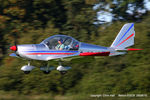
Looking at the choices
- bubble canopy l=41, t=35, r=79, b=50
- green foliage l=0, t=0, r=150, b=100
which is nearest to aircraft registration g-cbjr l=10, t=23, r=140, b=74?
bubble canopy l=41, t=35, r=79, b=50

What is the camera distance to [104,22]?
19656 mm

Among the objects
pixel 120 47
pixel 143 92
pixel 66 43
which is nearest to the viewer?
pixel 66 43

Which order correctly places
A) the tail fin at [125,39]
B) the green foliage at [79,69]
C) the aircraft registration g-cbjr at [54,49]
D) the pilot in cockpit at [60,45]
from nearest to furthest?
1. the aircraft registration g-cbjr at [54,49]
2. the pilot in cockpit at [60,45]
3. the tail fin at [125,39]
4. the green foliage at [79,69]

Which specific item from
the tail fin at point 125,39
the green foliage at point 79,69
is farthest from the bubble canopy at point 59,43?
the green foliage at point 79,69

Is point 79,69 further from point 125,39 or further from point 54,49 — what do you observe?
point 54,49

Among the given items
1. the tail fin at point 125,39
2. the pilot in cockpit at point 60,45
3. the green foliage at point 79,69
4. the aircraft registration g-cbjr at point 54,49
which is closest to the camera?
the aircraft registration g-cbjr at point 54,49

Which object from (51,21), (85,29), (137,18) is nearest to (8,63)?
(51,21)

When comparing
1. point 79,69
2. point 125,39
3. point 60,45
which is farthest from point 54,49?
point 79,69

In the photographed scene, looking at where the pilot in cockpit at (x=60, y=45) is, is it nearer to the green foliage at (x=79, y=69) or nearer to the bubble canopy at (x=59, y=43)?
the bubble canopy at (x=59, y=43)

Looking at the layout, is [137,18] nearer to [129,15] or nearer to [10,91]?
[129,15]

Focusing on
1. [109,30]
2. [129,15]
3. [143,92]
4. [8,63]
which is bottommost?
[143,92]

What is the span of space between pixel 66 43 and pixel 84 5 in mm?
9875

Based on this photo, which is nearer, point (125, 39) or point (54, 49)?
point (54, 49)

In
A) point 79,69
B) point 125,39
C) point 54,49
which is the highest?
point 125,39
